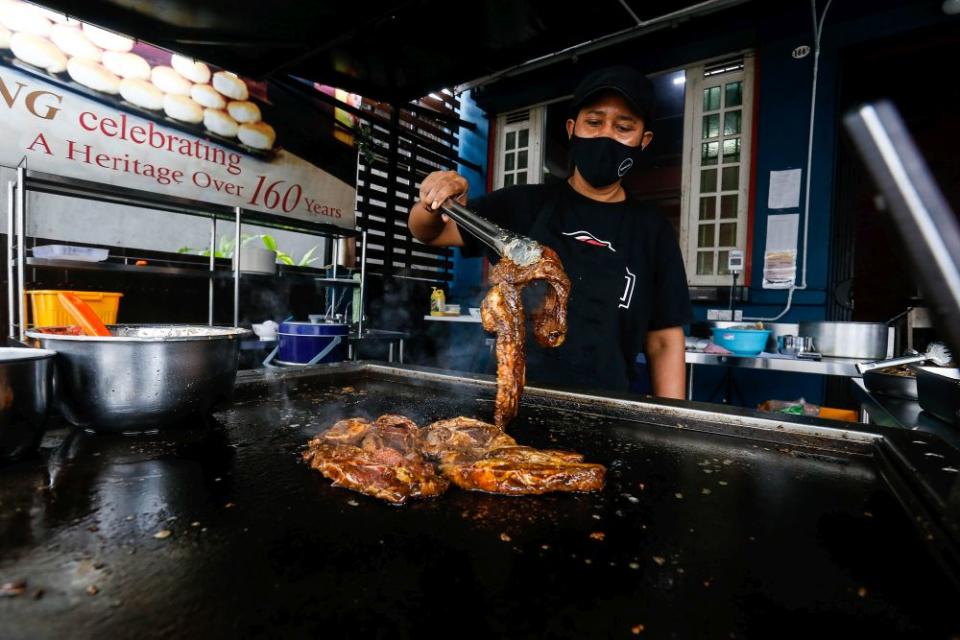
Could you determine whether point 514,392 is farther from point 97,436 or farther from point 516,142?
point 516,142

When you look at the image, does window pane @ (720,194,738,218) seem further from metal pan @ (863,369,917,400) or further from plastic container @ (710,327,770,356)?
metal pan @ (863,369,917,400)

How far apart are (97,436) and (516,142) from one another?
6.95 meters

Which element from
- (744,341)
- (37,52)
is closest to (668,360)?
(744,341)

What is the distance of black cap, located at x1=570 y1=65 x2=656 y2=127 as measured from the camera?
2.13 metres

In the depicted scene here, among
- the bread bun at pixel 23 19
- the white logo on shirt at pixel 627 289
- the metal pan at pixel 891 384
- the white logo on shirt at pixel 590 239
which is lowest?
the metal pan at pixel 891 384

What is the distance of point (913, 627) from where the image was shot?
61 centimetres

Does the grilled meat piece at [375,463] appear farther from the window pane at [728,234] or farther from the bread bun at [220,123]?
the window pane at [728,234]

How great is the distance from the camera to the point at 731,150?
5.41 meters

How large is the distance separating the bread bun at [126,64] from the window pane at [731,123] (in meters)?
6.02

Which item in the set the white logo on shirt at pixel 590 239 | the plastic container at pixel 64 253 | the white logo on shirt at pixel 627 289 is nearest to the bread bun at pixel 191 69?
the plastic container at pixel 64 253

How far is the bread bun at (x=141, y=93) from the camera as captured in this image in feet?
14.0

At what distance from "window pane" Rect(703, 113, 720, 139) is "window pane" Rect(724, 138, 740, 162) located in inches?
7.0

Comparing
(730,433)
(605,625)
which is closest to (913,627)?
(605,625)

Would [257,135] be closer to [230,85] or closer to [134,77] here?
[230,85]
